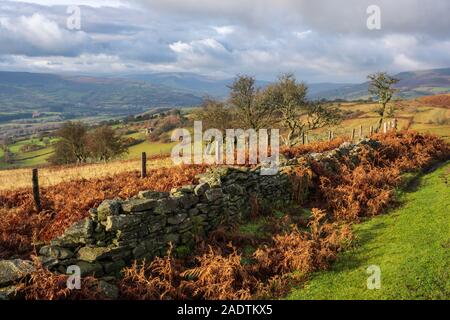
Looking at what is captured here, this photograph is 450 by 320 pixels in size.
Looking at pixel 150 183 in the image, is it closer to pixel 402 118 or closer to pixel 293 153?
pixel 293 153

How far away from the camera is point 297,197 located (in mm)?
19859

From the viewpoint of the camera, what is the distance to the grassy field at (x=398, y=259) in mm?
10703

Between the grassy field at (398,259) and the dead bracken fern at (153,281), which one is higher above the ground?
the grassy field at (398,259)

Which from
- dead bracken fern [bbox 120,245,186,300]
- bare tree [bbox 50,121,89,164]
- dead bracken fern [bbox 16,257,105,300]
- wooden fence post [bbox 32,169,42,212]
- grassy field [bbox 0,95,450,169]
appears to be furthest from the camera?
grassy field [bbox 0,95,450,169]

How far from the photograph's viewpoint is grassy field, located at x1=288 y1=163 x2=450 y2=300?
35.1 feet

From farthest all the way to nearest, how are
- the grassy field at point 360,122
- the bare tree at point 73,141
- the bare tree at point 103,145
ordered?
the grassy field at point 360,122 < the bare tree at point 73,141 < the bare tree at point 103,145

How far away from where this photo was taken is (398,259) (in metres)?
12.4

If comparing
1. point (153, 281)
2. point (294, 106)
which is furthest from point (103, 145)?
point (153, 281)

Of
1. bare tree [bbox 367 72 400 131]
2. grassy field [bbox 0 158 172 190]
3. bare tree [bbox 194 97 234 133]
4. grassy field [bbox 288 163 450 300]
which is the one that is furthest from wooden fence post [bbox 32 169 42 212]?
bare tree [bbox 367 72 400 131]

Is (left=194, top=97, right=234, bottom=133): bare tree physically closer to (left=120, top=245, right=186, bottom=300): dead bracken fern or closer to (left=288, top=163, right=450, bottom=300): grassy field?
(left=288, top=163, right=450, bottom=300): grassy field

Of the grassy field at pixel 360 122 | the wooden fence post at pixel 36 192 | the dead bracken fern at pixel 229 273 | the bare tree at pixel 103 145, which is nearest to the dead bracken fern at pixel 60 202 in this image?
the wooden fence post at pixel 36 192

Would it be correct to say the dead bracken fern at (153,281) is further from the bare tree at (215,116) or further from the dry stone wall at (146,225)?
the bare tree at (215,116)

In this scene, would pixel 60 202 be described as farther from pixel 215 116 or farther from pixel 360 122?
pixel 360 122
